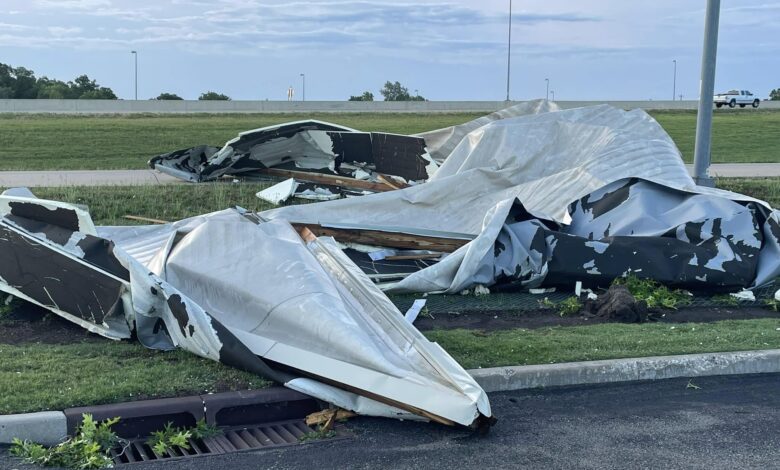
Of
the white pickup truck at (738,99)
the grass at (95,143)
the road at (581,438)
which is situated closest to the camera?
the road at (581,438)

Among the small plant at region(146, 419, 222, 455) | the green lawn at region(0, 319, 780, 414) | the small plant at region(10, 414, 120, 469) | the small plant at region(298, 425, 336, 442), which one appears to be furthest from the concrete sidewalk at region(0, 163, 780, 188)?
the small plant at region(298, 425, 336, 442)

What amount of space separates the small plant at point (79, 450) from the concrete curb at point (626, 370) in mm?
2198

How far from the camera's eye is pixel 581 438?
459cm

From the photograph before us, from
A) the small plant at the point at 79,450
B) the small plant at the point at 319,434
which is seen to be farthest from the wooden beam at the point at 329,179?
the small plant at the point at 79,450

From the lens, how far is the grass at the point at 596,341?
5645mm

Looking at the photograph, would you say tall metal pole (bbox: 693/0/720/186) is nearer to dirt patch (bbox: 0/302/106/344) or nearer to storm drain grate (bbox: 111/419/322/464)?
storm drain grate (bbox: 111/419/322/464)

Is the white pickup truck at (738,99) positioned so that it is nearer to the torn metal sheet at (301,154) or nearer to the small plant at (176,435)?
the torn metal sheet at (301,154)

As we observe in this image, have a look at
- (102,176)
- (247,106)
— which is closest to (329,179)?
(102,176)

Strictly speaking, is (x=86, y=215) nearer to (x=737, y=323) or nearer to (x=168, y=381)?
(x=168, y=381)

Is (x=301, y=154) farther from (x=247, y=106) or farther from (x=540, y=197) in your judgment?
(x=247, y=106)

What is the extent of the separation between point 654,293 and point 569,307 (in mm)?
891

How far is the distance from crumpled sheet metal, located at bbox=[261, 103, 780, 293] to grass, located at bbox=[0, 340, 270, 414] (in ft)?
8.05

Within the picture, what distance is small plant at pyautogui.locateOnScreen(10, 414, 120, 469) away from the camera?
4.08 metres

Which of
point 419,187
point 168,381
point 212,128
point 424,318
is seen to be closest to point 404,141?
point 419,187
